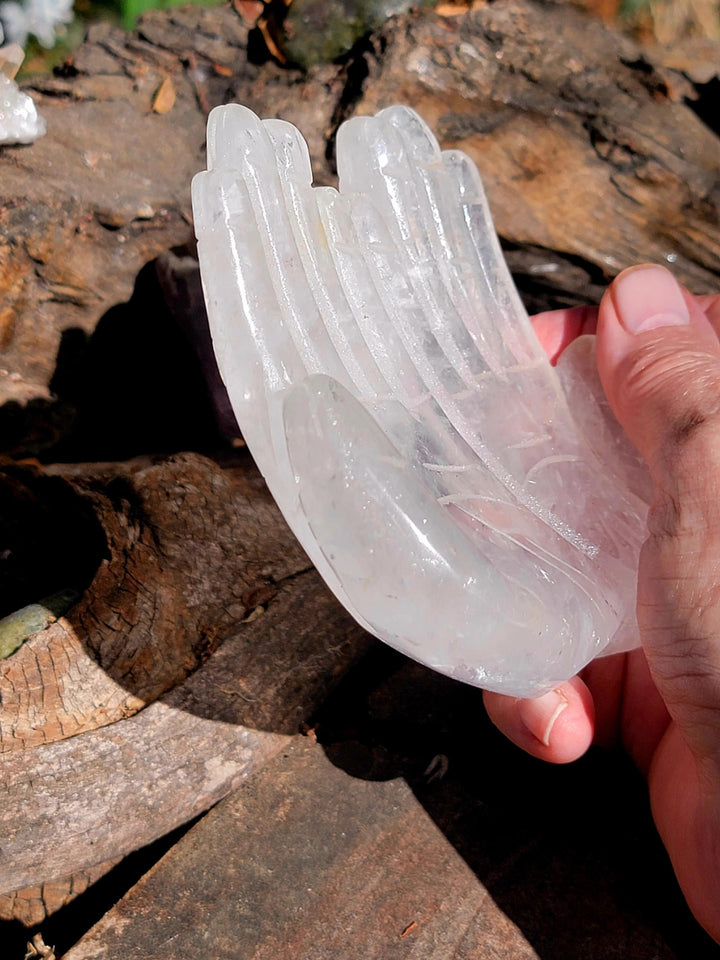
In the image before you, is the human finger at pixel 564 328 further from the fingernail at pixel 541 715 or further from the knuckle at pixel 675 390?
the fingernail at pixel 541 715

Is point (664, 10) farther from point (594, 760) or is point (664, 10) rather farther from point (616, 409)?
point (594, 760)

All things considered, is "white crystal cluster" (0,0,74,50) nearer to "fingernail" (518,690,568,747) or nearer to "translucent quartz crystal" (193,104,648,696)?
"translucent quartz crystal" (193,104,648,696)

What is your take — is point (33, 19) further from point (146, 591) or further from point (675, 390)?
point (675, 390)

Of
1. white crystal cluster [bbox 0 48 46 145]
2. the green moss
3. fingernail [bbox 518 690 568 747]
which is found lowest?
fingernail [bbox 518 690 568 747]

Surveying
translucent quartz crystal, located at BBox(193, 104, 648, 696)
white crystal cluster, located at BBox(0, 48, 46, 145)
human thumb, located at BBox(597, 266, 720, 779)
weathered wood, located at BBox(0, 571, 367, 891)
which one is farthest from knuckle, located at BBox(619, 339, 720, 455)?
white crystal cluster, located at BBox(0, 48, 46, 145)

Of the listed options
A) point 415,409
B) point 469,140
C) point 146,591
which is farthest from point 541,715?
point 469,140

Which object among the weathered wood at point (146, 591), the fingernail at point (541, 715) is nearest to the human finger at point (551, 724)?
the fingernail at point (541, 715)
